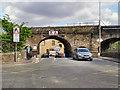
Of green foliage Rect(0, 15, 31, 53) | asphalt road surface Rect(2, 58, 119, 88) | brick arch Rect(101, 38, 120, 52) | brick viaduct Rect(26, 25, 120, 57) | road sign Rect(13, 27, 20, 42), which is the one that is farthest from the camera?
brick arch Rect(101, 38, 120, 52)

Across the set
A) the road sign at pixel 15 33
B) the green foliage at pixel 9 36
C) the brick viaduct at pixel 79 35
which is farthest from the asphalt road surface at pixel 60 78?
the brick viaduct at pixel 79 35

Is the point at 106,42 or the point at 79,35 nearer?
the point at 79,35

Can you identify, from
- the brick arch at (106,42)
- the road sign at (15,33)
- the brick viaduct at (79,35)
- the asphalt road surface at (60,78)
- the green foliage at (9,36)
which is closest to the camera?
the asphalt road surface at (60,78)

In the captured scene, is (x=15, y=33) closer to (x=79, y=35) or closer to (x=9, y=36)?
(x=9, y=36)

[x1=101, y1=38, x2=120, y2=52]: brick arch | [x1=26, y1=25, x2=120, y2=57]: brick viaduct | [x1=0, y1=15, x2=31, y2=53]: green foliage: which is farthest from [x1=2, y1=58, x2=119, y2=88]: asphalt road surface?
[x1=101, y1=38, x2=120, y2=52]: brick arch

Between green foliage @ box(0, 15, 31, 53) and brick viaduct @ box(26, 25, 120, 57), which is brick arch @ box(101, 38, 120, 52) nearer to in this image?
brick viaduct @ box(26, 25, 120, 57)

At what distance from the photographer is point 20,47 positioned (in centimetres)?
2608

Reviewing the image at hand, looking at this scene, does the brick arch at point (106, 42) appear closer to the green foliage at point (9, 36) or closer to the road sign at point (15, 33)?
the green foliage at point (9, 36)

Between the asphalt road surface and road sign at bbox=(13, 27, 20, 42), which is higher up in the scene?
road sign at bbox=(13, 27, 20, 42)

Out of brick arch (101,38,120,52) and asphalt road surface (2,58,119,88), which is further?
brick arch (101,38,120,52)

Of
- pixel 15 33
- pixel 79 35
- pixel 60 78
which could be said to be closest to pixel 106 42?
pixel 79 35

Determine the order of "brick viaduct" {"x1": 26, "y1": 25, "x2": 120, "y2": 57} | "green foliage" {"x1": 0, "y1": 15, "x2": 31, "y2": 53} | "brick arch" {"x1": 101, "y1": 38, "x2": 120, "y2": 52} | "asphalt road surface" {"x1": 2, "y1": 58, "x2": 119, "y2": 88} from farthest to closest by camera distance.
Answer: "brick arch" {"x1": 101, "y1": 38, "x2": 120, "y2": 52}, "brick viaduct" {"x1": 26, "y1": 25, "x2": 120, "y2": 57}, "green foliage" {"x1": 0, "y1": 15, "x2": 31, "y2": 53}, "asphalt road surface" {"x1": 2, "y1": 58, "x2": 119, "y2": 88}

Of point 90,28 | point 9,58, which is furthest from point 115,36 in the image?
point 9,58

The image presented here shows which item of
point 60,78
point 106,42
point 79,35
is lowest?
point 60,78
